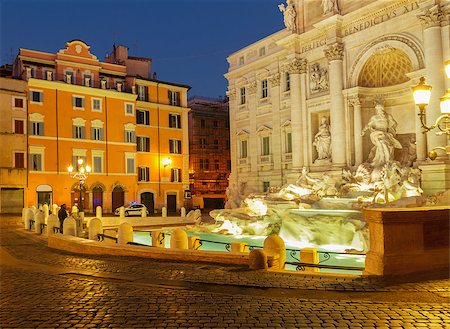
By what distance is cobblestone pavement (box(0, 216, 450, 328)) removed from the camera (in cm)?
659

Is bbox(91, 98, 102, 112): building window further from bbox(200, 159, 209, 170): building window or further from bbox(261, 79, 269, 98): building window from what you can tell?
bbox(200, 159, 209, 170): building window

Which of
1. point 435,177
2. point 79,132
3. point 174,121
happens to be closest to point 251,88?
point 174,121

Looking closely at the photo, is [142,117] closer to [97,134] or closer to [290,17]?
[97,134]

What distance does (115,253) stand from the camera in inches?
520

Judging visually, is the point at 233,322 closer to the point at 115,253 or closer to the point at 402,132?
the point at 115,253

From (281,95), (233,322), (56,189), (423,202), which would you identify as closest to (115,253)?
(233,322)

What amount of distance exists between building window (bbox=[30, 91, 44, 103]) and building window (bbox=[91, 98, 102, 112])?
483 centimetres

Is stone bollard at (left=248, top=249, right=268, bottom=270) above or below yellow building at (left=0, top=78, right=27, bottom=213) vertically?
below

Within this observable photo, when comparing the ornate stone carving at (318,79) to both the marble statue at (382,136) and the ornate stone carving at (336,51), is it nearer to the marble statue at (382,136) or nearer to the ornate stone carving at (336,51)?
the ornate stone carving at (336,51)

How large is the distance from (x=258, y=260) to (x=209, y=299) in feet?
8.51

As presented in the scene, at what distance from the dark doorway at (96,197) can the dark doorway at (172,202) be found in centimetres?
780

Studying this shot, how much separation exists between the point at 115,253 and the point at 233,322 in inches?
296

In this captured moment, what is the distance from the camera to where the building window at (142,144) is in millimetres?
45500

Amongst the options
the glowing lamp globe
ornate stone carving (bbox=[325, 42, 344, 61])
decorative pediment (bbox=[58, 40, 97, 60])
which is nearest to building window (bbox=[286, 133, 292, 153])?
ornate stone carving (bbox=[325, 42, 344, 61])
